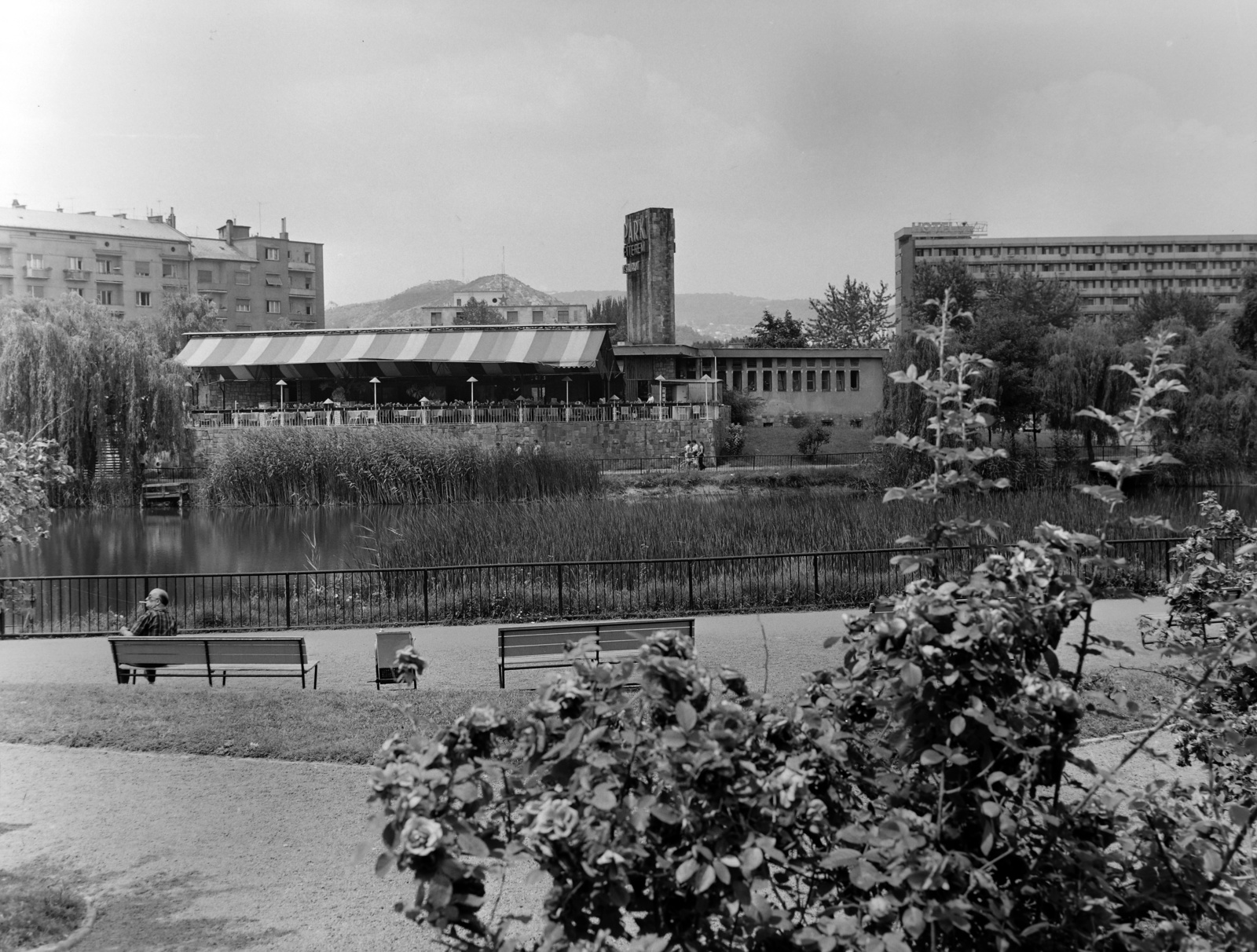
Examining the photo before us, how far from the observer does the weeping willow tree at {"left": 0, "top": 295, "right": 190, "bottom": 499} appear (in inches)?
1195

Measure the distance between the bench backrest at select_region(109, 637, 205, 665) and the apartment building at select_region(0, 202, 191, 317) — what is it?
5974 millimetres

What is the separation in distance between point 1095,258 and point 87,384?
111521 mm

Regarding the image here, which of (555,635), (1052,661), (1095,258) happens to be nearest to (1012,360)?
(555,635)

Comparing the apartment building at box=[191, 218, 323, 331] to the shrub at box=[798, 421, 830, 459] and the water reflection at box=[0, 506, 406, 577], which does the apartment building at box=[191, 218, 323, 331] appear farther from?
the water reflection at box=[0, 506, 406, 577]

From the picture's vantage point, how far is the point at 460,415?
44.0m

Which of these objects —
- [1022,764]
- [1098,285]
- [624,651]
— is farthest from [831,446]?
[1098,285]

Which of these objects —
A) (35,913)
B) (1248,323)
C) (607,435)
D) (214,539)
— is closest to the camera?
(35,913)

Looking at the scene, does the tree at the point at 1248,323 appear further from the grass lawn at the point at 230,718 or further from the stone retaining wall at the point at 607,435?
the grass lawn at the point at 230,718

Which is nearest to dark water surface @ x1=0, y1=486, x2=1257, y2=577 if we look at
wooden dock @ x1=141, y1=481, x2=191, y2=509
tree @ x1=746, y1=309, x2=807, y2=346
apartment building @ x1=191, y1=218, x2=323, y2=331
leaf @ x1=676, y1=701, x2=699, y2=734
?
wooden dock @ x1=141, y1=481, x2=191, y2=509

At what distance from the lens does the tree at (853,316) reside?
292 feet

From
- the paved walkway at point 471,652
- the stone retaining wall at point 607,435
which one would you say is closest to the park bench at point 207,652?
the paved walkway at point 471,652

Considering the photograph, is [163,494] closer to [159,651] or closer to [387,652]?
[159,651]

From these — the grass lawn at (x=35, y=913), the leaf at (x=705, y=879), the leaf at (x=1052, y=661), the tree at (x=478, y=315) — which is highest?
the tree at (x=478, y=315)

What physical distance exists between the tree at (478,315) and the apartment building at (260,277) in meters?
13.9
